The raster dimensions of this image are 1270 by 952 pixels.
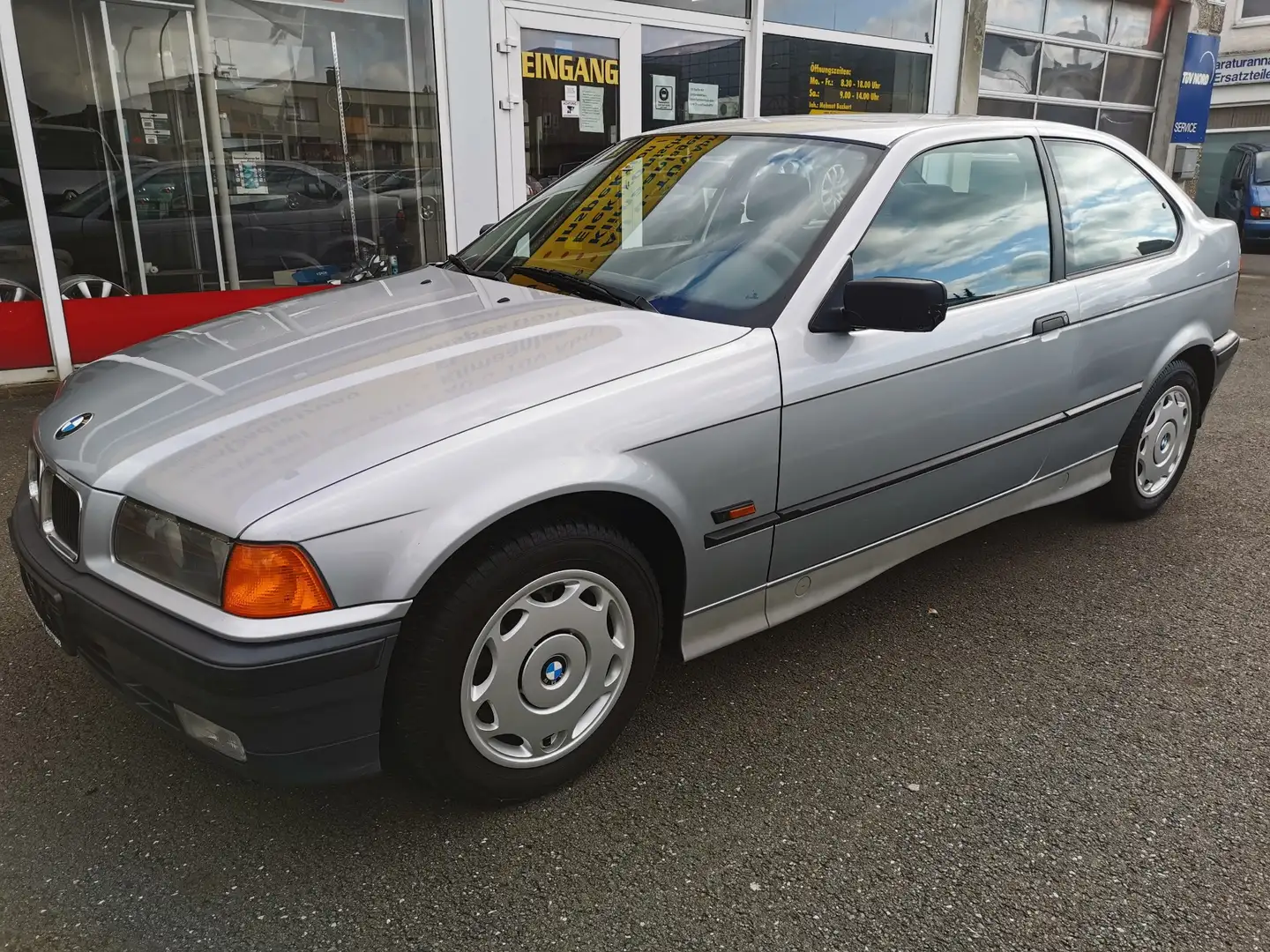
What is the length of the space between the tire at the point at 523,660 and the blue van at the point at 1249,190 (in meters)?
17.9

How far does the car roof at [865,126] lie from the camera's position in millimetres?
3076

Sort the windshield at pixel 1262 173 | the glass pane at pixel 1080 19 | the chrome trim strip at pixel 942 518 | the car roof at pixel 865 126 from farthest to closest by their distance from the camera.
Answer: the windshield at pixel 1262 173, the glass pane at pixel 1080 19, the car roof at pixel 865 126, the chrome trim strip at pixel 942 518

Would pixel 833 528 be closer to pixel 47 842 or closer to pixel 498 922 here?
pixel 498 922

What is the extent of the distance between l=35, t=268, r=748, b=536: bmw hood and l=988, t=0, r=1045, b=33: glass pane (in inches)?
404

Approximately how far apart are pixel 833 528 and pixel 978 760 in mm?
715

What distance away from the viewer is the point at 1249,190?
1684cm

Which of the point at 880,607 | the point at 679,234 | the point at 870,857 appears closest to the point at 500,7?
the point at 679,234

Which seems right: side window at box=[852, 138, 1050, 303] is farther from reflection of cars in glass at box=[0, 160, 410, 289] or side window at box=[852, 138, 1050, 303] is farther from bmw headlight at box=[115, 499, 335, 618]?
reflection of cars in glass at box=[0, 160, 410, 289]

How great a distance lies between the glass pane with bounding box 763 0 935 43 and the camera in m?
8.93

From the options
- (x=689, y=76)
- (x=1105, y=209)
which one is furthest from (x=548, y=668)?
(x=689, y=76)

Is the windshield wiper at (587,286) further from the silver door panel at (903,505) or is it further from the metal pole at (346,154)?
the metal pole at (346,154)

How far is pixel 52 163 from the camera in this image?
6148mm

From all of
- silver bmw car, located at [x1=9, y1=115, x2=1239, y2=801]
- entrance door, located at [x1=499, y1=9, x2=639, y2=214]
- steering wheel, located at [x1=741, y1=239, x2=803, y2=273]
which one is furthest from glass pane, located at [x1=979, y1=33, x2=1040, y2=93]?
steering wheel, located at [x1=741, y1=239, x2=803, y2=273]

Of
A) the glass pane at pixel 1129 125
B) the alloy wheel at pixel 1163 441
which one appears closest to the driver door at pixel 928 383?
the alloy wheel at pixel 1163 441
